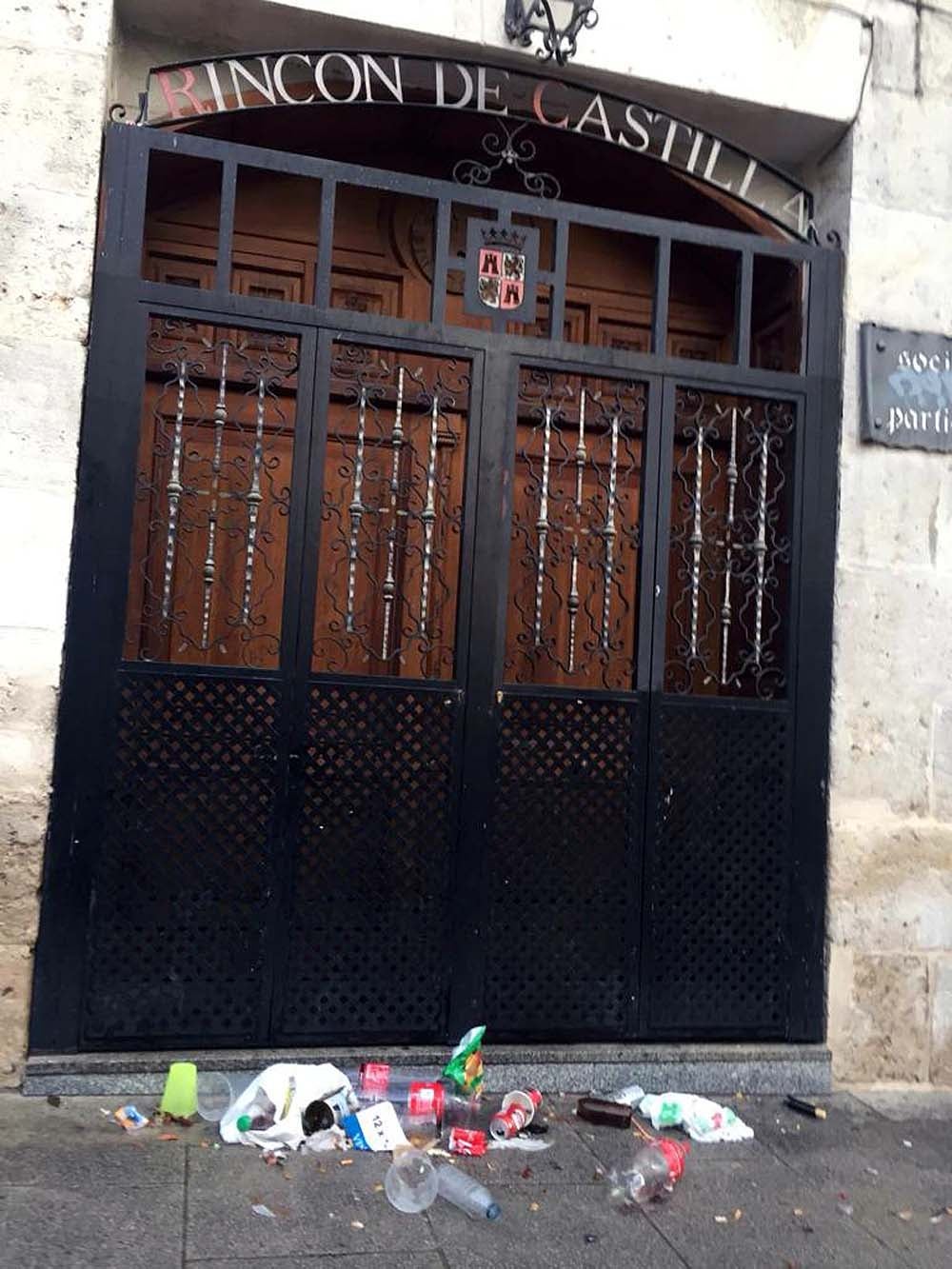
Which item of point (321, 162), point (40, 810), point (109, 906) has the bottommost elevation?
point (109, 906)

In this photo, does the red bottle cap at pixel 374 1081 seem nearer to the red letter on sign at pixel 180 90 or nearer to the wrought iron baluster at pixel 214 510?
the wrought iron baluster at pixel 214 510

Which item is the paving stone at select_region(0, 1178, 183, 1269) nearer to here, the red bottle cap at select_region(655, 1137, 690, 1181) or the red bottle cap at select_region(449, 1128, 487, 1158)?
the red bottle cap at select_region(449, 1128, 487, 1158)

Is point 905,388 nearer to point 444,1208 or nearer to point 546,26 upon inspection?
point 546,26

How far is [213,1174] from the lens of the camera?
3.40 metres

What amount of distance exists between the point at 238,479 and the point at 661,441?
174cm

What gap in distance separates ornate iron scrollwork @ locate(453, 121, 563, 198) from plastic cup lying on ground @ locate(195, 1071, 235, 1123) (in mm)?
3528

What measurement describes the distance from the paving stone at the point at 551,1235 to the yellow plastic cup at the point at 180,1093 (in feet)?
3.10

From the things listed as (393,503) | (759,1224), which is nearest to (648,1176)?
(759,1224)

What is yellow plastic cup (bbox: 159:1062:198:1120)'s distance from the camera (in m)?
3.76

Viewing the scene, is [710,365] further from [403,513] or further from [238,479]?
[238,479]

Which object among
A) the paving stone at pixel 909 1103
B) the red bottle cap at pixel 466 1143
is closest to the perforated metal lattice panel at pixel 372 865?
the red bottle cap at pixel 466 1143

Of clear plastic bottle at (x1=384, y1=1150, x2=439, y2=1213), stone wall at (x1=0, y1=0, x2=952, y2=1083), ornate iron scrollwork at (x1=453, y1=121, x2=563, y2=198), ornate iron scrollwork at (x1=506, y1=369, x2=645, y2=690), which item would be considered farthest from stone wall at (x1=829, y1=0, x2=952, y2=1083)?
clear plastic bottle at (x1=384, y1=1150, x2=439, y2=1213)

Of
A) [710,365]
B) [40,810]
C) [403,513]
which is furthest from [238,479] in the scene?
[710,365]

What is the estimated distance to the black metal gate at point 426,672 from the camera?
405 cm
